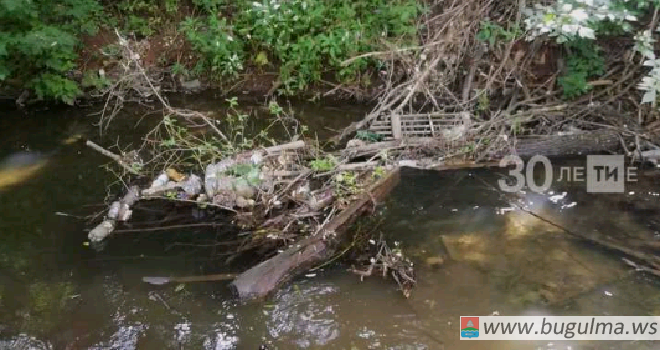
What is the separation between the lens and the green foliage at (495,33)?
24.5 ft

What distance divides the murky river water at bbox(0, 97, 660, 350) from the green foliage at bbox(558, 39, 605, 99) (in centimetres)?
150

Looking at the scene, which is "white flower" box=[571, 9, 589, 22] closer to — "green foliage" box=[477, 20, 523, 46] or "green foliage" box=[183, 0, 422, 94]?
"green foliage" box=[477, 20, 523, 46]

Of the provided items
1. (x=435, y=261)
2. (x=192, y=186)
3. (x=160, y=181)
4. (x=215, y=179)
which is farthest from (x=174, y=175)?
(x=435, y=261)

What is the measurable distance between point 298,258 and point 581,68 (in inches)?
173

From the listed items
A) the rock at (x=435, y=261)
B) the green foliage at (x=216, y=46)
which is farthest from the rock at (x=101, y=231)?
the green foliage at (x=216, y=46)

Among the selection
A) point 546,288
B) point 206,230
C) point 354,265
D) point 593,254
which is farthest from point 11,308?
point 593,254

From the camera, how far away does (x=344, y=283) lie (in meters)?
5.07

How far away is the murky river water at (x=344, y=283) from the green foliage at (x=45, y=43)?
6.56 ft

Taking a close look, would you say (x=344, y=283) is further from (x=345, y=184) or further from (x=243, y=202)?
(x=243, y=202)

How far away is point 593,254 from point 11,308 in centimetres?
483

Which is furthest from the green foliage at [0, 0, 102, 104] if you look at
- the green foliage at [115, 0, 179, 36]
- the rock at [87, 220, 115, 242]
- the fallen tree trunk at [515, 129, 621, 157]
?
the fallen tree trunk at [515, 129, 621, 157]

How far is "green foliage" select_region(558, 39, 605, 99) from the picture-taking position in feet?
23.6

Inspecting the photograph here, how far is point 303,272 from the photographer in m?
5.17

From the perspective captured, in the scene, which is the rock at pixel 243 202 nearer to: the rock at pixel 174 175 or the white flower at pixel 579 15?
the rock at pixel 174 175
